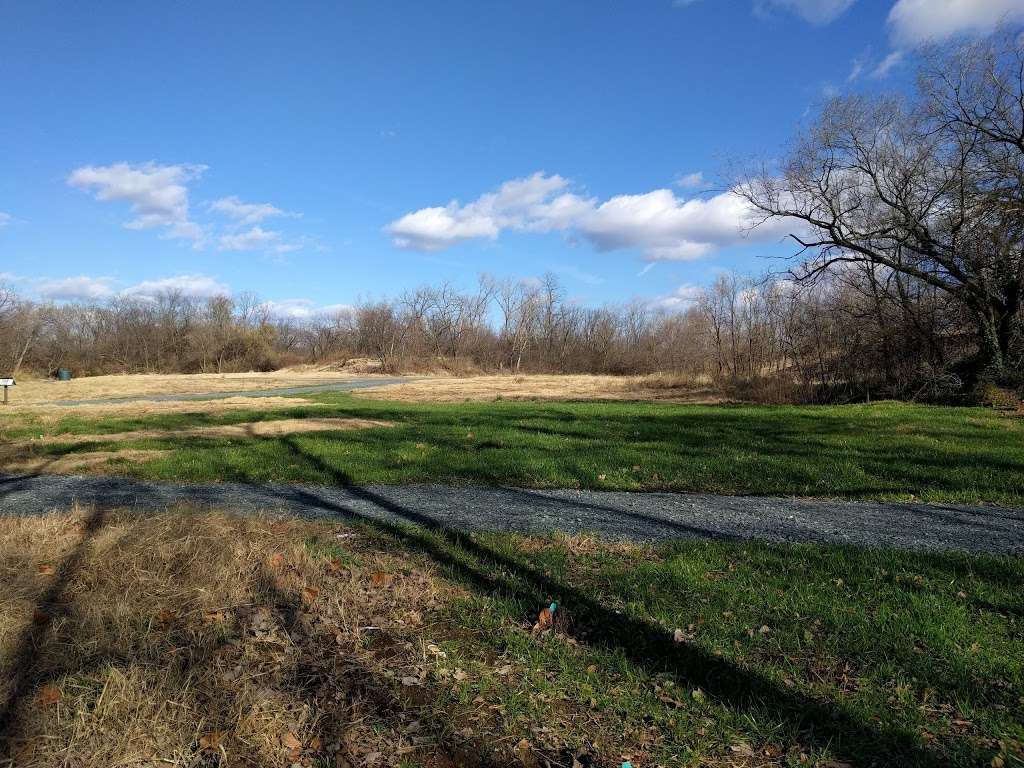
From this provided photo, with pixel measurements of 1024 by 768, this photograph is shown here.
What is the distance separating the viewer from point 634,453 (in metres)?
10.8

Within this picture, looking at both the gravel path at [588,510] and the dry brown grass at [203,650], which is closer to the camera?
the dry brown grass at [203,650]

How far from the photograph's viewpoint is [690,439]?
12742 millimetres

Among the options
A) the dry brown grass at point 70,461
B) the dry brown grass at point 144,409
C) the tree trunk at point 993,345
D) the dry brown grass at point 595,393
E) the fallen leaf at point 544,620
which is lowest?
the dry brown grass at point 595,393

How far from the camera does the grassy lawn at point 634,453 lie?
862 centimetres

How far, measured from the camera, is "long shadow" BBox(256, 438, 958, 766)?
109 inches

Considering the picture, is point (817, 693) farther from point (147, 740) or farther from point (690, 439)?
Result: point (690, 439)

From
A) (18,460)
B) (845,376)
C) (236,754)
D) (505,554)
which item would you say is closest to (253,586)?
(236,754)

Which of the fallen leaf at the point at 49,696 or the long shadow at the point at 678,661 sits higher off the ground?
the fallen leaf at the point at 49,696

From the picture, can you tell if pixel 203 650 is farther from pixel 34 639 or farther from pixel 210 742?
pixel 34 639

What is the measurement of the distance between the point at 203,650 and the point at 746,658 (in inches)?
119

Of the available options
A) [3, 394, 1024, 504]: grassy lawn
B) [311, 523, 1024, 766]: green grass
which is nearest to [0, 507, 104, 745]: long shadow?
[311, 523, 1024, 766]: green grass

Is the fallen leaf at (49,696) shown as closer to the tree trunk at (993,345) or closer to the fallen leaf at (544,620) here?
the fallen leaf at (544,620)

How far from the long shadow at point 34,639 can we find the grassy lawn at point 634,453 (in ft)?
15.6

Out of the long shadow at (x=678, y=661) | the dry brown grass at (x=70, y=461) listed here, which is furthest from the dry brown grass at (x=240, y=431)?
the long shadow at (x=678, y=661)
